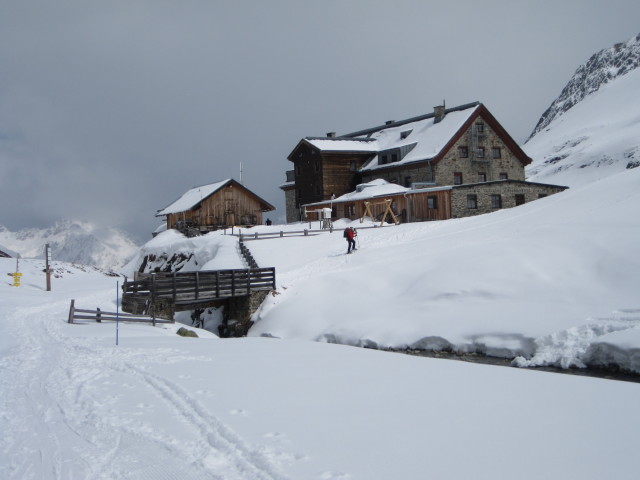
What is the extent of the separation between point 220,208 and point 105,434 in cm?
4637

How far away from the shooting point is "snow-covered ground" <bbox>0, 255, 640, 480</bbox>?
20.1 feet

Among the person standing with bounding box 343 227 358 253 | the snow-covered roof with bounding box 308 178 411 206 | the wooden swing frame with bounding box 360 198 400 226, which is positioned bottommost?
the person standing with bounding box 343 227 358 253

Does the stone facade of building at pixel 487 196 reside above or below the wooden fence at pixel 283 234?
above

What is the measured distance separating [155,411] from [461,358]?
9.15m

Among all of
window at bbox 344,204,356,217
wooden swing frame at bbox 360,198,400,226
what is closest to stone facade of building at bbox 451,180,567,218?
wooden swing frame at bbox 360,198,400,226

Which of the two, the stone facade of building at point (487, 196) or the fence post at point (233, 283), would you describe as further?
the stone facade of building at point (487, 196)

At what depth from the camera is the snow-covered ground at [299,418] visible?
612 centimetres

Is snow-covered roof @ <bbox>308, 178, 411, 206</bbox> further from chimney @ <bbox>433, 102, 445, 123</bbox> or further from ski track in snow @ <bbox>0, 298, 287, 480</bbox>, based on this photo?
ski track in snow @ <bbox>0, 298, 287, 480</bbox>

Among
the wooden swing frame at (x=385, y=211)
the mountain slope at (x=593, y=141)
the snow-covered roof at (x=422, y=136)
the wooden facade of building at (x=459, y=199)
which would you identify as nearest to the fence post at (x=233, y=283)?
the wooden swing frame at (x=385, y=211)

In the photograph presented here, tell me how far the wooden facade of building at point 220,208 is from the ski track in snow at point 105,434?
130 feet

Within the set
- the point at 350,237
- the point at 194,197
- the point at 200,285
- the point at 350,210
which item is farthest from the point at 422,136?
the point at 200,285

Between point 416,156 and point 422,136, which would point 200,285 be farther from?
point 422,136

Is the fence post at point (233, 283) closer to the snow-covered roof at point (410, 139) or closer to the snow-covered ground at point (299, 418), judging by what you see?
the snow-covered ground at point (299, 418)

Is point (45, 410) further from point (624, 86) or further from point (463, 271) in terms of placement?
point (624, 86)
